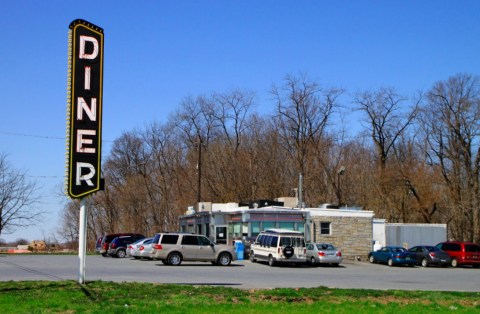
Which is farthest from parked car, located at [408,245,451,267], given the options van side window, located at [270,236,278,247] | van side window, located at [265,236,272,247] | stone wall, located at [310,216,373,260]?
van side window, located at [270,236,278,247]

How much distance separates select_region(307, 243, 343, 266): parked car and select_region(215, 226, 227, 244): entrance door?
394 inches

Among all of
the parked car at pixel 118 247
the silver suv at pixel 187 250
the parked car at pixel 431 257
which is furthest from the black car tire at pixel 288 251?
the parked car at pixel 118 247

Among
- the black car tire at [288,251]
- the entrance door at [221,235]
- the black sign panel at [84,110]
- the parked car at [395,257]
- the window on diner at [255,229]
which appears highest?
the black sign panel at [84,110]

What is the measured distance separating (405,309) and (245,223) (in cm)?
3129

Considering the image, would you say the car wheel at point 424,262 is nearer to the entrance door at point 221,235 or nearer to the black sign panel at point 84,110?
the entrance door at point 221,235

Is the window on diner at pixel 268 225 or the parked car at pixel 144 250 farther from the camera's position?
the window on diner at pixel 268 225

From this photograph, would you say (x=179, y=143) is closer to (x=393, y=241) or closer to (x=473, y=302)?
(x=393, y=241)

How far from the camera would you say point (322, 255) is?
40.4 meters

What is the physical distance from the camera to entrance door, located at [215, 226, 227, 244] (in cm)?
4984

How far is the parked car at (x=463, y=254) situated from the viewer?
47812 mm

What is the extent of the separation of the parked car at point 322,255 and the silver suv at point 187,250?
630 cm

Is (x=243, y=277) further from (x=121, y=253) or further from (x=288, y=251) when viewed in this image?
(x=121, y=253)

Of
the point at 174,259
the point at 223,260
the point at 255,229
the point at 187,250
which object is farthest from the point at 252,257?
the point at 174,259

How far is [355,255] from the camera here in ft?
160
